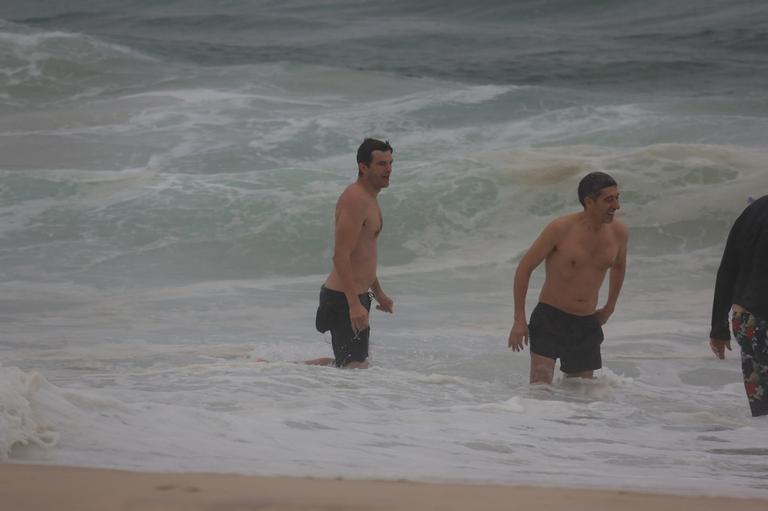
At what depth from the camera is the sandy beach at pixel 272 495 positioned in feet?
13.1

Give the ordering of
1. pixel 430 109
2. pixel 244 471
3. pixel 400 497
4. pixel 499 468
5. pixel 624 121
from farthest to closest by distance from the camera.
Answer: pixel 430 109, pixel 624 121, pixel 499 468, pixel 244 471, pixel 400 497

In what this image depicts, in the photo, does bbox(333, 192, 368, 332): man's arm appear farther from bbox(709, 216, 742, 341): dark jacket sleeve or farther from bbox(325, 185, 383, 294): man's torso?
bbox(709, 216, 742, 341): dark jacket sleeve

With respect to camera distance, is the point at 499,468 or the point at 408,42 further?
the point at 408,42

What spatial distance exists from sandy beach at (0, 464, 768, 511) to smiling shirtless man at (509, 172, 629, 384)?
2478mm

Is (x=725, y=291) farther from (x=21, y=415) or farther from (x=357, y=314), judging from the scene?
(x=21, y=415)

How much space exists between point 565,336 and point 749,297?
132 cm

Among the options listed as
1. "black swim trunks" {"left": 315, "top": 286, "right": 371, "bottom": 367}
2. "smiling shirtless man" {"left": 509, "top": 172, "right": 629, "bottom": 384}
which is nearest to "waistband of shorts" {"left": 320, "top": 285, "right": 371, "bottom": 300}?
"black swim trunks" {"left": 315, "top": 286, "right": 371, "bottom": 367}

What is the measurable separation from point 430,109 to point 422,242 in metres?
7.25

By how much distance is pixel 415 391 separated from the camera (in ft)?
23.0

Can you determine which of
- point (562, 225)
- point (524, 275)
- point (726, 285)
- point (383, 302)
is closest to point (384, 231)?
point (383, 302)

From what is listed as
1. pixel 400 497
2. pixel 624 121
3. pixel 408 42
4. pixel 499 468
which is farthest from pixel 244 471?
pixel 408 42

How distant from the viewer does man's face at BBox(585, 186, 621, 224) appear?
6844 millimetres

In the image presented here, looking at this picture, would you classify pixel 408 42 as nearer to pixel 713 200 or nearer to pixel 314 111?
pixel 314 111

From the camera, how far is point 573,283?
23.0ft
